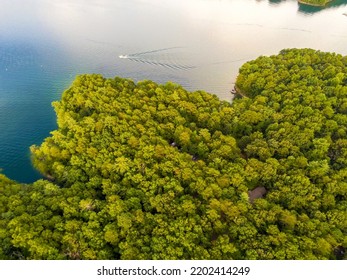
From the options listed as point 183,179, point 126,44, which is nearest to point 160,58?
point 126,44

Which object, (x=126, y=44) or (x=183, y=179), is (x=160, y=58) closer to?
(x=126, y=44)

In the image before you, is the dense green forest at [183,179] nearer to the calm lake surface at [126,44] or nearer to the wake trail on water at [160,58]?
the calm lake surface at [126,44]

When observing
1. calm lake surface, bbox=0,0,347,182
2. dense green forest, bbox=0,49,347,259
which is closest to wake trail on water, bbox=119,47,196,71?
calm lake surface, bbox=0,0,347,182

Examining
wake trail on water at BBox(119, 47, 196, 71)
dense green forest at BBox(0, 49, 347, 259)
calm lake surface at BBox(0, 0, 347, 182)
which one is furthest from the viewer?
wake trail on water at BBox(119, 47, 196, 71)

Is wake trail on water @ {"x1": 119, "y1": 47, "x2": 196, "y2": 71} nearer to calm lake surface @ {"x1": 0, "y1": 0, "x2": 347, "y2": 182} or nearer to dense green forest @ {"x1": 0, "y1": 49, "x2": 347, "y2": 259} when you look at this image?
calm lake surface @ {"x1": 0, "y1": 0, "x2": 347, "y2": 182}

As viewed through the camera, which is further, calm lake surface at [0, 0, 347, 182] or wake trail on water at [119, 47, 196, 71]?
wake trail on water at [119, 47, 196, 71]

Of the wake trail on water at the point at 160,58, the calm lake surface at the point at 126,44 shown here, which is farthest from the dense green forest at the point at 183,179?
the wake trail on water at the point at 160,58

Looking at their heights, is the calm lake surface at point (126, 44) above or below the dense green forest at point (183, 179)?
above
